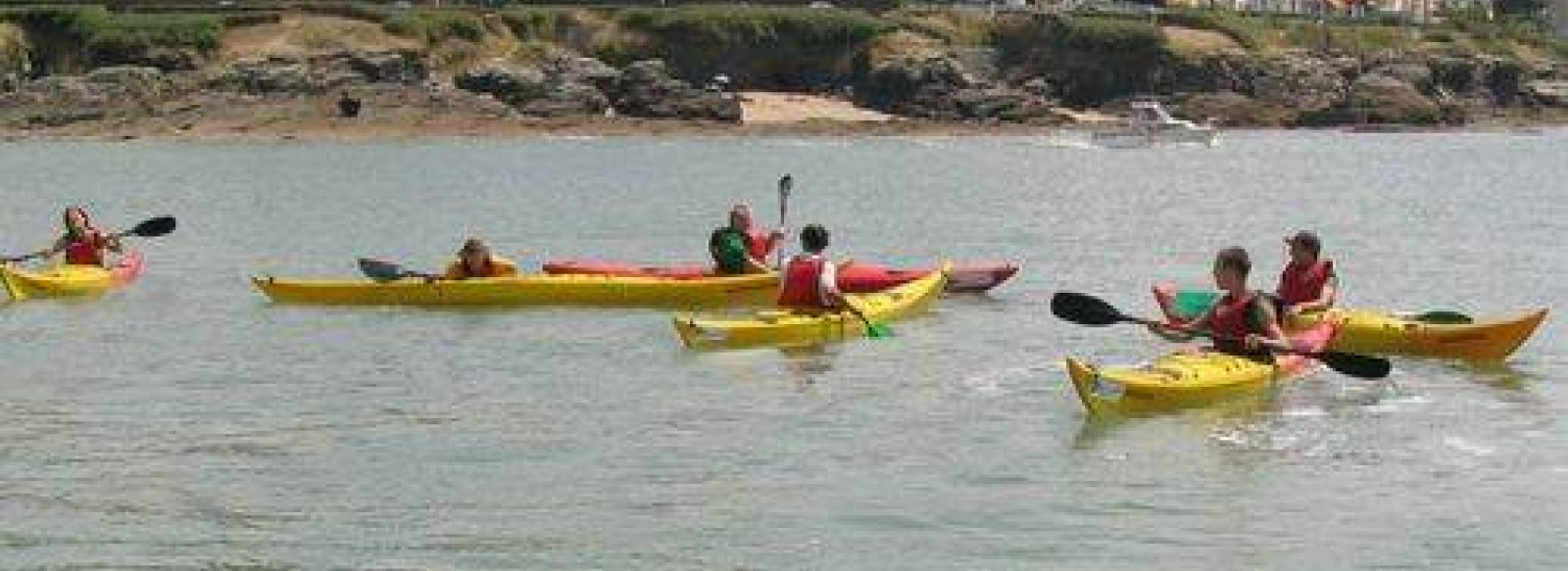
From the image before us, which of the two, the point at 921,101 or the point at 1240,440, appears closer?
the point at 1240,440

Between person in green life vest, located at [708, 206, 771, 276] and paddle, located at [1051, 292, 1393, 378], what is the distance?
7070 mm

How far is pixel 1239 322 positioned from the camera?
2103 cm

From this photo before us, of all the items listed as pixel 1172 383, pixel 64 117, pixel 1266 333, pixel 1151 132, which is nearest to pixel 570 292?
pixel 1266 333

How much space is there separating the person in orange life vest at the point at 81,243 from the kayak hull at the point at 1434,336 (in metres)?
14.1

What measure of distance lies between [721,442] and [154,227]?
14.9 metres

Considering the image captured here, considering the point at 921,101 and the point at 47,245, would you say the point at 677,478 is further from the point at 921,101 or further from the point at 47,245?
the point at 921,101

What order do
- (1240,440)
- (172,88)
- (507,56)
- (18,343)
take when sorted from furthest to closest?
(507,56)
(172,88)
(18,343)
(1240,440)

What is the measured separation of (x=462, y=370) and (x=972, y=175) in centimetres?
4244

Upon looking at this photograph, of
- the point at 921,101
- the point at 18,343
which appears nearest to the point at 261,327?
the point at 18,343

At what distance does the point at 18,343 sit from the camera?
26000 millimetres

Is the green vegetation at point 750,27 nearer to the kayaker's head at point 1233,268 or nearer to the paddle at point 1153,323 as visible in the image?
the paddle at point 1153,323

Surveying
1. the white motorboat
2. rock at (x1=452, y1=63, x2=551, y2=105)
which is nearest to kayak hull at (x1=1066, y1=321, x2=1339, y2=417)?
the white motorboat

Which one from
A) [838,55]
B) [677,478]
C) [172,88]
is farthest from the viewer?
[838,55]

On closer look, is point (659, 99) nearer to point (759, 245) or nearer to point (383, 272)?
point (383, 272)
